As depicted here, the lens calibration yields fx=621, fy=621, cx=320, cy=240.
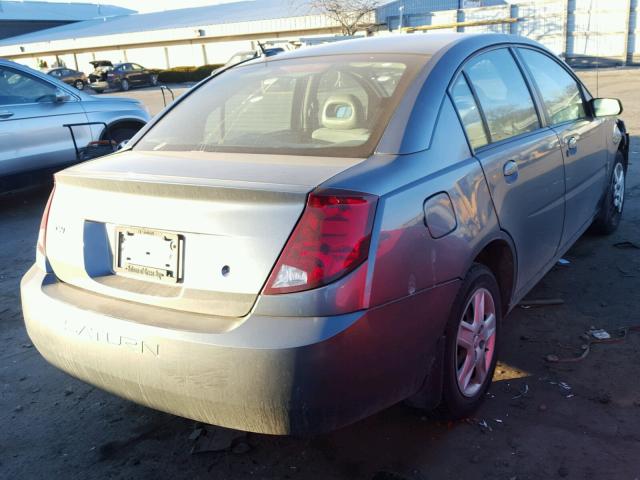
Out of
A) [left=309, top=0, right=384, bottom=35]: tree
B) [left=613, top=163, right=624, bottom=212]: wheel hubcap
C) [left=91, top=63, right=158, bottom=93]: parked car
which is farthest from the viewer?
[left=91, top=63, right=158, bottom=93]: parked car

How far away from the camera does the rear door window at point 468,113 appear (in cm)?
278

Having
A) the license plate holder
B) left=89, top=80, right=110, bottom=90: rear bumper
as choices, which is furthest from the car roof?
left=89, top=80, right=110, bottom=90: rear bumper

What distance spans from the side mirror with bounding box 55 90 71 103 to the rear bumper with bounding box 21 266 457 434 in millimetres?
5568

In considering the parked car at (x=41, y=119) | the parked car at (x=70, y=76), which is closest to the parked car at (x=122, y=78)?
the parked car at (x=70, y=76)

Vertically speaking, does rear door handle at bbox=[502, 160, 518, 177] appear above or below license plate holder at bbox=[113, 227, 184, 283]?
above

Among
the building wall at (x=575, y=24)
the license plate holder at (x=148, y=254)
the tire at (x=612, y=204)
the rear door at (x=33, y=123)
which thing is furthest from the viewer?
the building wall at (x=575, y=24)

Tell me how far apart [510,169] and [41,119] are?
5.88 m

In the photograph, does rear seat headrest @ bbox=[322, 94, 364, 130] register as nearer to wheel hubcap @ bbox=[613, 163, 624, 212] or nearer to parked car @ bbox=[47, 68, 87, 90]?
wheel hubcap @ bbox=[613, 163, 624, 212]

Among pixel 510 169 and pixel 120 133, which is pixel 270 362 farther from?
pixel 120 133

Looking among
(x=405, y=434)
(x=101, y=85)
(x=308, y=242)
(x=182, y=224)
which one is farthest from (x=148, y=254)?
(x=101, y=85)

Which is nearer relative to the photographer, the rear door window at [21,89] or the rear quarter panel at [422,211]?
the rear quarter panel at [422,211]

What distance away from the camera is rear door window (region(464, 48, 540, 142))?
3.04 meters

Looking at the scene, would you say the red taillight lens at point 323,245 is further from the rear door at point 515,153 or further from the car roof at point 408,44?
the car roof at point 408,44

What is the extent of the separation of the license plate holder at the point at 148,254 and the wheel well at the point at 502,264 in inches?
55.3
